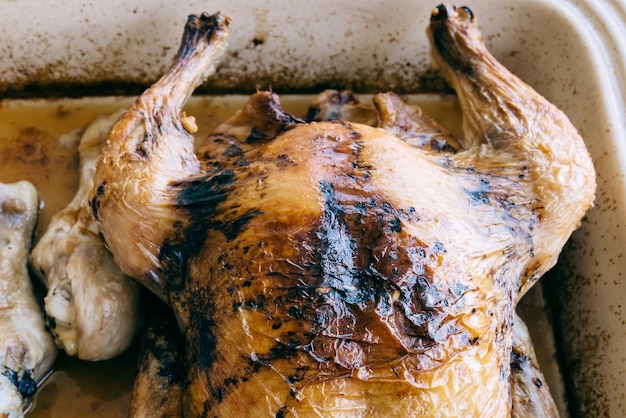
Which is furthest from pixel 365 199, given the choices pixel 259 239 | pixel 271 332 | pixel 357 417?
pixel 357 417

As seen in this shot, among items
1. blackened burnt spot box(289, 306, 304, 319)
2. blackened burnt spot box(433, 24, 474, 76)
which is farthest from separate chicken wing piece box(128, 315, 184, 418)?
blackened burnt spot box(433, 24, 474, 76)

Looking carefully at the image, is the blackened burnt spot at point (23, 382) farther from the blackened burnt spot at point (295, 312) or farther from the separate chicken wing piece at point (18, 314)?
the blackened burnt spot at point (295, 312)

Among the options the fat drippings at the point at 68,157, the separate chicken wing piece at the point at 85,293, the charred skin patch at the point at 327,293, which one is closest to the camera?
the charred skin patch at the point at 327,293

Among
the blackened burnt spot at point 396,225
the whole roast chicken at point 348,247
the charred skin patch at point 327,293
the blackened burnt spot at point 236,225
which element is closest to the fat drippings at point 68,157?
the whole roast chicken at point 348,247

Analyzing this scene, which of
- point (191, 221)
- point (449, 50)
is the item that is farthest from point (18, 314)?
point (449, 50)

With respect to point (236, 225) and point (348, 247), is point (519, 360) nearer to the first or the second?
point (348, 247)
